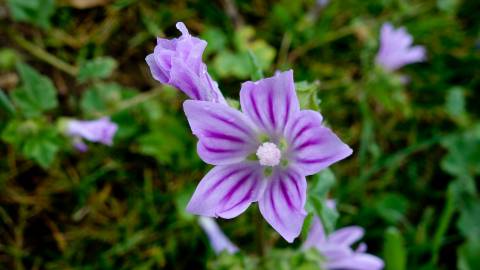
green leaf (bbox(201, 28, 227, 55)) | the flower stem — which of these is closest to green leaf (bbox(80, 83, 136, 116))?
green leaf (bbox(201, 28, 227, 55))

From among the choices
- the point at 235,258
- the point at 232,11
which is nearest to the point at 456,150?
the point at 232,11

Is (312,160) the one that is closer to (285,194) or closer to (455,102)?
(285,194)

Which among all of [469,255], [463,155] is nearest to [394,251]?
[469,255]

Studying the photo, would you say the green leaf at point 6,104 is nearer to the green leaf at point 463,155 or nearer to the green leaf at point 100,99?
the green leaf at point 100,99

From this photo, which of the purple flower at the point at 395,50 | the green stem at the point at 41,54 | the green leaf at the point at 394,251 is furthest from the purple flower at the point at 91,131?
the purple flower at the point at 395,50

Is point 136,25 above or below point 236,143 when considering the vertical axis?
above

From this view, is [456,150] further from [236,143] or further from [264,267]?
[236,143]

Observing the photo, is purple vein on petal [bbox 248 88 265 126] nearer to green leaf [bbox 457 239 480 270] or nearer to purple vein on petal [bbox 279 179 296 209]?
→ purple vein on petal [bbox 279 179 296 209]

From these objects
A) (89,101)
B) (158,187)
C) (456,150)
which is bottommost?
(456,150)
